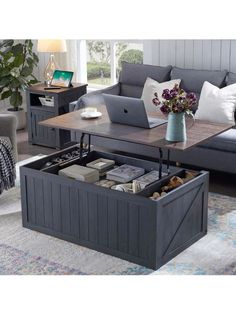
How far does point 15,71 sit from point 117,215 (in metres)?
3.54

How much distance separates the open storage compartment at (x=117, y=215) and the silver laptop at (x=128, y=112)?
0.34 m

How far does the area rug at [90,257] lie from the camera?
3.51m

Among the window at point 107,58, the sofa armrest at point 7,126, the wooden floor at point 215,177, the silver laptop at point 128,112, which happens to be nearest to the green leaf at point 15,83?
the wooden floor at point 215,177

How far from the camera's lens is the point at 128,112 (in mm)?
4020

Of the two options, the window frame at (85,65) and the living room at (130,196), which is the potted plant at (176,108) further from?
the window frame at (85,65)

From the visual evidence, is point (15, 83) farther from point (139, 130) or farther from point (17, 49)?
point (139, 130)

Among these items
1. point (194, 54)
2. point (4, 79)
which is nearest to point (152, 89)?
point (194, 54)

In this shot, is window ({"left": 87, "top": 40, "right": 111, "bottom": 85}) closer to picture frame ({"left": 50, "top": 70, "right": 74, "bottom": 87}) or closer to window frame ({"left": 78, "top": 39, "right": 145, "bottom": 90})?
window frame ({"left": 78, "top": 39, "right": 145, "bottom": 90})

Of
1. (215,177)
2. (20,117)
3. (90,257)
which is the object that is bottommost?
(90,257)

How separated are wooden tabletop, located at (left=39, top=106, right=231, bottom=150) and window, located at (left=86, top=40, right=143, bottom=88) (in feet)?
8.05
